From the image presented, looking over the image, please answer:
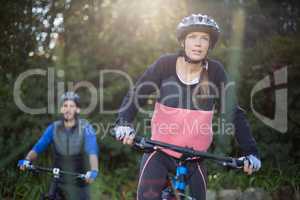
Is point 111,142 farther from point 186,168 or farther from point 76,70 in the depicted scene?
point 186,168

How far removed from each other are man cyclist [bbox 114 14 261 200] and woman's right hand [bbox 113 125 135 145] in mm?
84

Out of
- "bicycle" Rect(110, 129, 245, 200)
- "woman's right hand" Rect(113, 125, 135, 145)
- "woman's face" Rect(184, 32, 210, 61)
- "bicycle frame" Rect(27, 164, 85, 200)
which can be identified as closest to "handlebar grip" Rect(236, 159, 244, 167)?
"bicycle" Rect(110, 129, 245, 200)

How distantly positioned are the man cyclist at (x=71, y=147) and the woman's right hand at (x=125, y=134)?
219 centimetres

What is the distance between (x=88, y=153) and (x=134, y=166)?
2837 millimetres

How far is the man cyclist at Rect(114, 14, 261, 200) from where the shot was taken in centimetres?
320

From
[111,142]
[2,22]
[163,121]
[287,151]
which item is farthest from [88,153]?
[2,22]

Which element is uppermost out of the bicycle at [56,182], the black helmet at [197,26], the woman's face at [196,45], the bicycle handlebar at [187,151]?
the black helmet at [197,26]

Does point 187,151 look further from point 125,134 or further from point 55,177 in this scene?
point 55,177

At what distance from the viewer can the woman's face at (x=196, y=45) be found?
347cm
